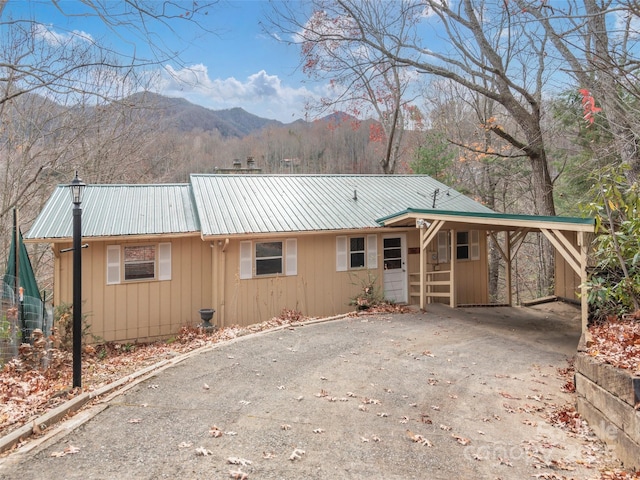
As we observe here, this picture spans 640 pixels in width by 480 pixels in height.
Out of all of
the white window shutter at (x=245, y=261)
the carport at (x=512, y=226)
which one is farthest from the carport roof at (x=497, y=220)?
the white window shutter at (x=245, y=261)

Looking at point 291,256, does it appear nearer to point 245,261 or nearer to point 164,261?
point 245,261

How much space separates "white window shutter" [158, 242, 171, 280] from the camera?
1005cm

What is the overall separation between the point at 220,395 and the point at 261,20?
9.96 m

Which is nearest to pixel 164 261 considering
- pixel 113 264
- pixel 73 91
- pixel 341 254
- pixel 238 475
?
pixel 113 264

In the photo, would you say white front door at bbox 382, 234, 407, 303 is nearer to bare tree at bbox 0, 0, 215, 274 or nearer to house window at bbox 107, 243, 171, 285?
house window at bbox 107, 243, 171, 285

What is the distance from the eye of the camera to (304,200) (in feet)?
40.9

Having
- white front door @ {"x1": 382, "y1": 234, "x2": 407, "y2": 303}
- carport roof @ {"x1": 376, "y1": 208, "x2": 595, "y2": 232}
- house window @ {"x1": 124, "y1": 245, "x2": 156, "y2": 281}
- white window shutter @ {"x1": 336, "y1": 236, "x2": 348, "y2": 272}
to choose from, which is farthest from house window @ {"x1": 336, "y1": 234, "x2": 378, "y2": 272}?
house window @ {"x1": 124, "y1": 245, "x2": 156, "y2": 281}

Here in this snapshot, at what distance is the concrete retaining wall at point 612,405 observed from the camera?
12.5ft

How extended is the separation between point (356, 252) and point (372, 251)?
1.64ft

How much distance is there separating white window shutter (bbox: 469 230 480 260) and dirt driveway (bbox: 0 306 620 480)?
5.81 meters

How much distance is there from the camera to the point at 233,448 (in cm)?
381

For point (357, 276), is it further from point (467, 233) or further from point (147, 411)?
point (147, 411)

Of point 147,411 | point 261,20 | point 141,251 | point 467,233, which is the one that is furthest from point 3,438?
point 467,233

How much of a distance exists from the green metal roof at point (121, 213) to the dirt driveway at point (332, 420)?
12.9 feet
